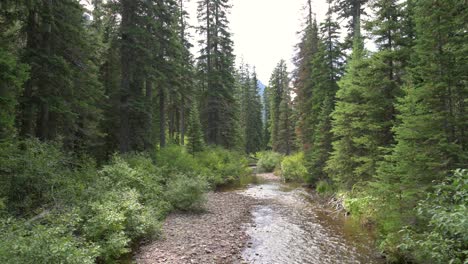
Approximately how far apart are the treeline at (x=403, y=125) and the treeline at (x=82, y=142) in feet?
21.6

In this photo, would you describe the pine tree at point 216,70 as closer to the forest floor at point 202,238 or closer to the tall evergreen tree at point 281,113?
the tall evergreen tree at point 281,113

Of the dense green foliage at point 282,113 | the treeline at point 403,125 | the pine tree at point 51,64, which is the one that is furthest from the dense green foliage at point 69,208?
the dense green foliage at point 282,113

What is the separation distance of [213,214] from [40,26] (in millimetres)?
10126

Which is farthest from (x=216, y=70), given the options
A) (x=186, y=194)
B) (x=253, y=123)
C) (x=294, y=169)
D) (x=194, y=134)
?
(x=253, y=123)

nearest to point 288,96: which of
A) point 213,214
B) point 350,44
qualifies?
point 350,44

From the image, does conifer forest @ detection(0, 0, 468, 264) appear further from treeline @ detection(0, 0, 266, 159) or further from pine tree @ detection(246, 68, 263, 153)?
pine tree @ detection(246, 68, 263, 153)

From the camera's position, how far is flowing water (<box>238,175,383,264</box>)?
7.80 m

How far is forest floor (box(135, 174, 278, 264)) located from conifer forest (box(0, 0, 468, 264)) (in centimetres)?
7

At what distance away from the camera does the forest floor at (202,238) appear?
734 cm

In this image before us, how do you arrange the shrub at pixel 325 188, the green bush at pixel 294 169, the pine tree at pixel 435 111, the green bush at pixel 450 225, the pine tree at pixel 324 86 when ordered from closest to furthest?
the green bush at pixel 450 225, the pine tree at pixel 435 111, the shrub at pixel 325 188, the pine tree at pixel 324 86, the green bush at pixel 294 169

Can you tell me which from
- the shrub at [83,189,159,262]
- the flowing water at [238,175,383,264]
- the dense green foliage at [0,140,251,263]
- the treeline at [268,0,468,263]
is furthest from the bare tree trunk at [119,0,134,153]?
the treeline at [268,0,468,263]

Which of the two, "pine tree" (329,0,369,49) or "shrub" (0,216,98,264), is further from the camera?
"pine tree" (329,0,369,49)

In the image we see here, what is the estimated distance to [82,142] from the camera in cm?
1700

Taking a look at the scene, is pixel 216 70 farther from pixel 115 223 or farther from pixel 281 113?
pixel 115 223
